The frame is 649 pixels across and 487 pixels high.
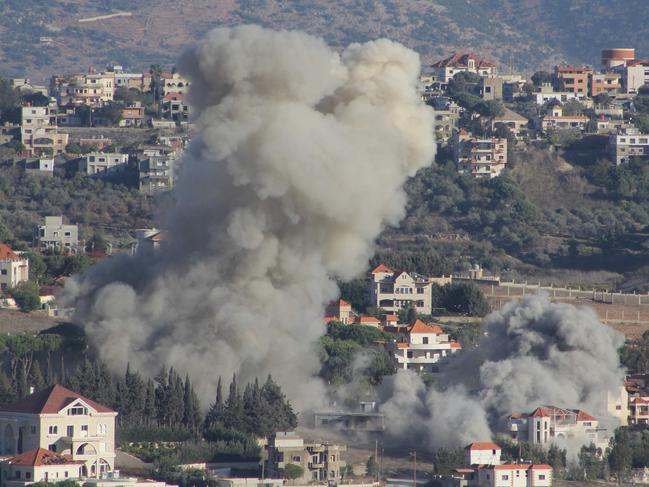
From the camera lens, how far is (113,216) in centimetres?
10700

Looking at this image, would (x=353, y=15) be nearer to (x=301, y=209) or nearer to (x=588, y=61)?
(x=588, y=61)

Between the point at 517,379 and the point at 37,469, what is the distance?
49.4 ft

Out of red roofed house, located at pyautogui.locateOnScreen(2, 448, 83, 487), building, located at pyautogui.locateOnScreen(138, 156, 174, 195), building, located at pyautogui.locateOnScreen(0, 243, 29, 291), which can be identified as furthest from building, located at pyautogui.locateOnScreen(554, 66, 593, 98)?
red roofed house, located at pyautogui.locateOnScreen(2, 448, 83, 487)

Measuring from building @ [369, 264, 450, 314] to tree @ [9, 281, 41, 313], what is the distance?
11.8 meters

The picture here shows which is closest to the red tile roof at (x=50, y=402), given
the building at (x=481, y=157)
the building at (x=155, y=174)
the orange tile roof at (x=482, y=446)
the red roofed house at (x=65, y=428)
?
the red roofed house at (x=65, y=428)

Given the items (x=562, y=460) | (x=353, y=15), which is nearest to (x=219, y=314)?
(x=562, y=460)

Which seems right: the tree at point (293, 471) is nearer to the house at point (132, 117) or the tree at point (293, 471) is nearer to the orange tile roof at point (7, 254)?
the orange tile roof at point (7, 254)

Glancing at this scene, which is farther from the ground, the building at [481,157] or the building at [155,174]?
the building at [481,157]

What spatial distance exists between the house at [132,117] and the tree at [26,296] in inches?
1433

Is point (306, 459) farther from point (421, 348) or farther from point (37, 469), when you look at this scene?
point (421, 348)

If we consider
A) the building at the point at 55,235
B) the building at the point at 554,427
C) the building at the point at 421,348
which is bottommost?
the building at the point at 554,427

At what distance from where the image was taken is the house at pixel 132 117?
409ft

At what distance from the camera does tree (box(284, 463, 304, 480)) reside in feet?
215

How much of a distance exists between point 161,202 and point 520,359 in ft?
103
